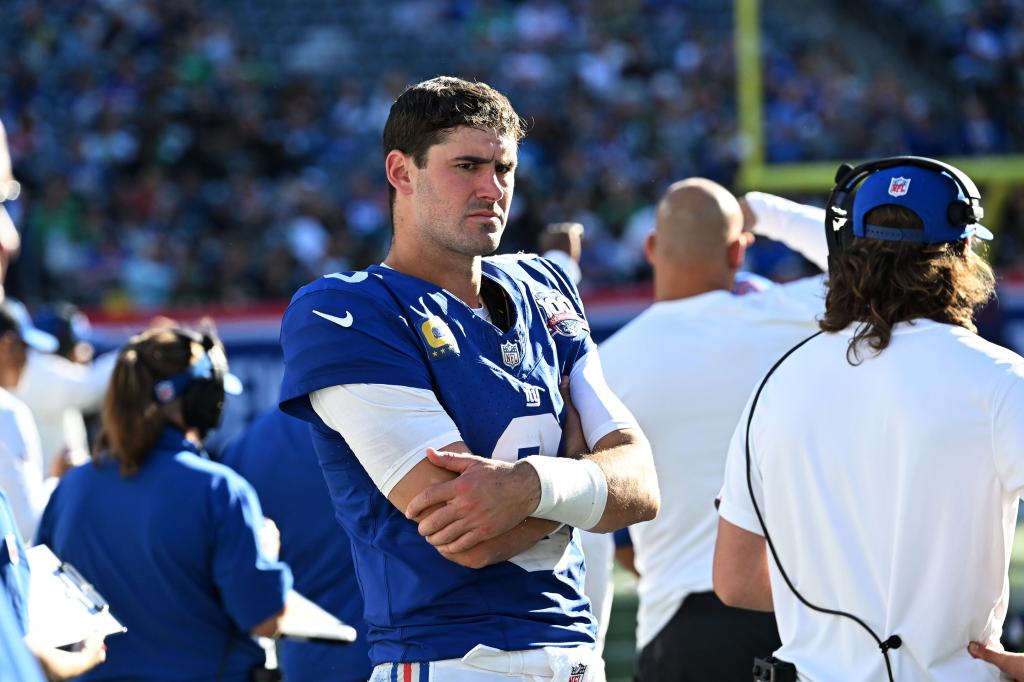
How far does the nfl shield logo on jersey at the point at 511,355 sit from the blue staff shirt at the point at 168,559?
1.25 metres

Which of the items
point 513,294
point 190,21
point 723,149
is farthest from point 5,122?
point 513,294

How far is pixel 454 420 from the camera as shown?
98.6 inches

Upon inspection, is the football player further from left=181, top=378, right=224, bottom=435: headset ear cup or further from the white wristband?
left=181, top=378, right=224, bottom=435: headset ear cup

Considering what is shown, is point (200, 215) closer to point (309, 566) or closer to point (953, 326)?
point (309, 566)

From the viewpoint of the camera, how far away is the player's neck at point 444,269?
265 centimetres

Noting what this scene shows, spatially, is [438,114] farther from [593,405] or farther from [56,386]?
[56,386]

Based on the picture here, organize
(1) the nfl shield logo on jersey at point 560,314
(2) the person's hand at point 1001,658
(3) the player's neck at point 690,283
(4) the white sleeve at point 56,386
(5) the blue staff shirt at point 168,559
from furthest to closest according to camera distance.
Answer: (4) the white sleeve at point 56,386
(3) the player's neck at point 690,283
(5) the blue staff shirt at point 168,559
(1) the nfl shield logo on jersey at point 560,314
(2) the person's hand at point 1001,658

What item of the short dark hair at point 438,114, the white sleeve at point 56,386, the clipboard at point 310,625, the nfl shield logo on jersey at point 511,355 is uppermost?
the short dark hair at point 438,114

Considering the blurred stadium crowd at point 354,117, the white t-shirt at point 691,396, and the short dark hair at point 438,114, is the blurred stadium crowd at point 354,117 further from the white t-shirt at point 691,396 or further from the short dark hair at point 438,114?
the short dark hair at point 438,114

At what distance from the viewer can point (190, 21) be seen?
58.2 feet

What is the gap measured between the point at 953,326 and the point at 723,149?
40.8 feet

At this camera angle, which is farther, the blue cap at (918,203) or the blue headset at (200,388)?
the blue headset at (200,388)

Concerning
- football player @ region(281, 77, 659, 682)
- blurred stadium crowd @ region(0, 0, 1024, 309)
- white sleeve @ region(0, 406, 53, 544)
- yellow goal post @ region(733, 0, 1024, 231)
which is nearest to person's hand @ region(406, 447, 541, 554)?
football player @ region(281, 77, 659, 682)

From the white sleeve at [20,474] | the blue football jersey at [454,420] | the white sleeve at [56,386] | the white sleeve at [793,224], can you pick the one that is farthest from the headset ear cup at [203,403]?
the white sleeve at [56,386]
